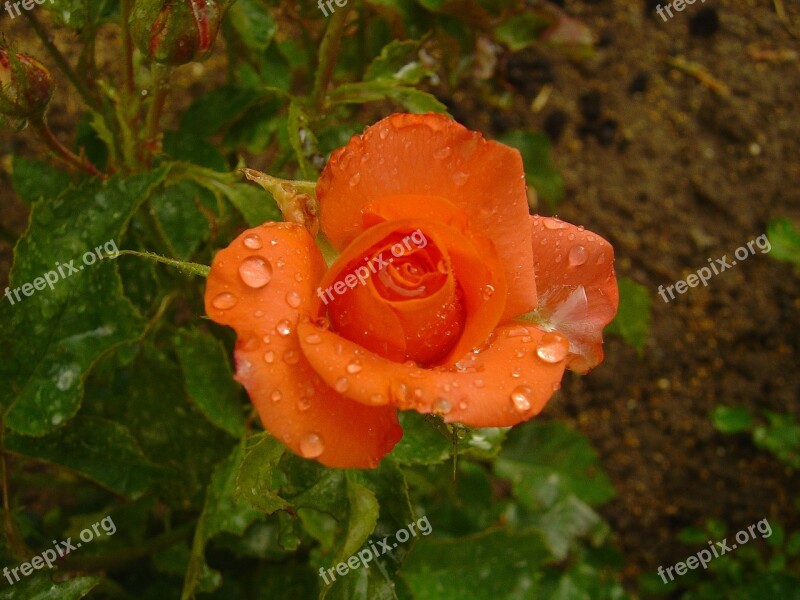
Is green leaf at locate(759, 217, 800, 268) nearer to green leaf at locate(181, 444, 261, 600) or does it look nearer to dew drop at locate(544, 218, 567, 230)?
dew drop at locate(544, 218, 567, 230)

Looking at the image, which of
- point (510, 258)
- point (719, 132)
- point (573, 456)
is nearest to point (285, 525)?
point (510, 258)

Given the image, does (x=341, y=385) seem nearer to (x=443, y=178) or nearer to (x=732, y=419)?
(x=443, y=178)

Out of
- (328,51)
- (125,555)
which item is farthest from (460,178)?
(125,555)

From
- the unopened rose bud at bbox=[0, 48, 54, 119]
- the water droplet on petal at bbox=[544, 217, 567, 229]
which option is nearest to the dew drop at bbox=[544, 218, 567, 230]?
the water droplet on petal at bbox=[544, 217, 567, 229]

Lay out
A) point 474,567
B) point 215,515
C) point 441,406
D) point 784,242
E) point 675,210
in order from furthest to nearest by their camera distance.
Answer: point 675,210 → point 784,242 → point 474,567 → point 215,515 → point 441,406

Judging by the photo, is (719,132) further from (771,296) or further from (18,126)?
(18,126)

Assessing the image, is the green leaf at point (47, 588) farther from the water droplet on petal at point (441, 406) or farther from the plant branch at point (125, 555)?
the water droplet on petal at point (441, 406)
